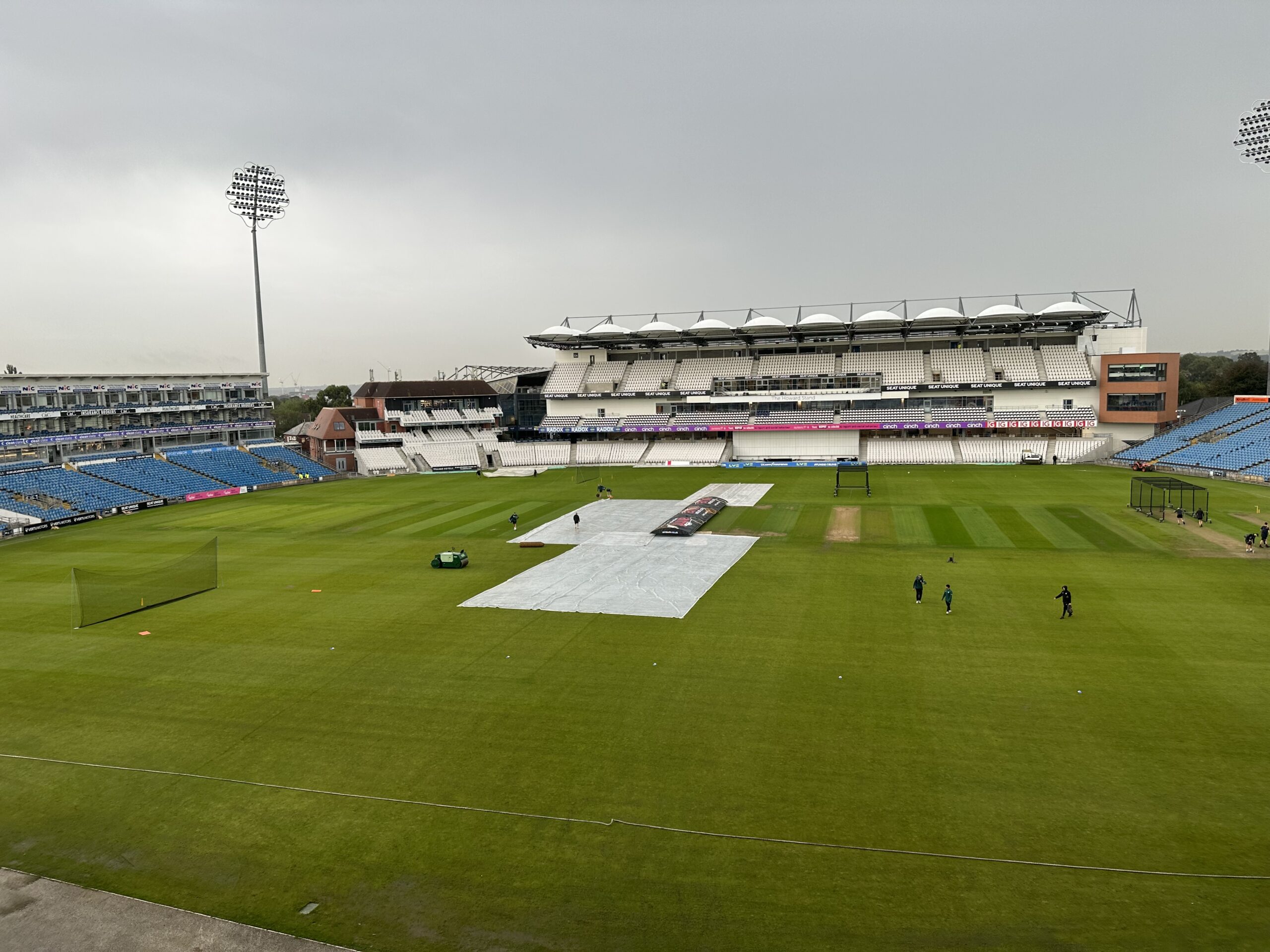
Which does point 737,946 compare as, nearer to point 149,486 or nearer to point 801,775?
point 801,775

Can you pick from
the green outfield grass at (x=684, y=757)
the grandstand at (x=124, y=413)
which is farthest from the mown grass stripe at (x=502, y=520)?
the grandstand at (x=124, y=413)

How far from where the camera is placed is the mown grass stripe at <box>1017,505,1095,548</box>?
3086 centimetres

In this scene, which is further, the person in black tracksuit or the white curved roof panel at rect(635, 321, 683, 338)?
the white curved roof panel at rect(635, 321, 683, 338)

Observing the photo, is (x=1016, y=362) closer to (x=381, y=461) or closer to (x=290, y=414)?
(x=381, y=461)

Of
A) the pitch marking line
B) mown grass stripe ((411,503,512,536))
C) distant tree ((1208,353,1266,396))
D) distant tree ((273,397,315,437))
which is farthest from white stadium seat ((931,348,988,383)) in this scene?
distant tree ((273,397,315,437))

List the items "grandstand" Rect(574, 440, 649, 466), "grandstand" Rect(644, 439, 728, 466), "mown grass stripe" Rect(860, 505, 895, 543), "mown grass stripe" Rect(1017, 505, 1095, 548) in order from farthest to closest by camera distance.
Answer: "grandstand" Rect(574, 440, 649, 466) < "grandstand" Rect(644, 439, 728, 466) < "mown grass stripe" Rect(860, 505, 895, 543) < "mown grass stripe" Rect(1017, 505, 1095, 548)

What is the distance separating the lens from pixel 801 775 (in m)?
12.7

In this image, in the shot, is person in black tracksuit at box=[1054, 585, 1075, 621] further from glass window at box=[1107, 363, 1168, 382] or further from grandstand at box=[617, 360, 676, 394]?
grandstand at box=[617, 360, 676, 394]

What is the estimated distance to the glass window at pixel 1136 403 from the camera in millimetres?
63531

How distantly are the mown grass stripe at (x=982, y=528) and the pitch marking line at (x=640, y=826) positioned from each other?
22.4m

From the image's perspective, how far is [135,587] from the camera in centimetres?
2759

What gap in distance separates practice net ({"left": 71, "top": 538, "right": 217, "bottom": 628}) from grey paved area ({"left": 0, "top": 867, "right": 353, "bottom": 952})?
16.3 meters

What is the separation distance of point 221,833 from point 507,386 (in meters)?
76.8

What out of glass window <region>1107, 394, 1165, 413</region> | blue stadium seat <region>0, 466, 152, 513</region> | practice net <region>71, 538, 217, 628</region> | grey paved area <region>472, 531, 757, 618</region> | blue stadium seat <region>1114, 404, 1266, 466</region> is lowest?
practice net <region>71, 538, 217, 628</region>
